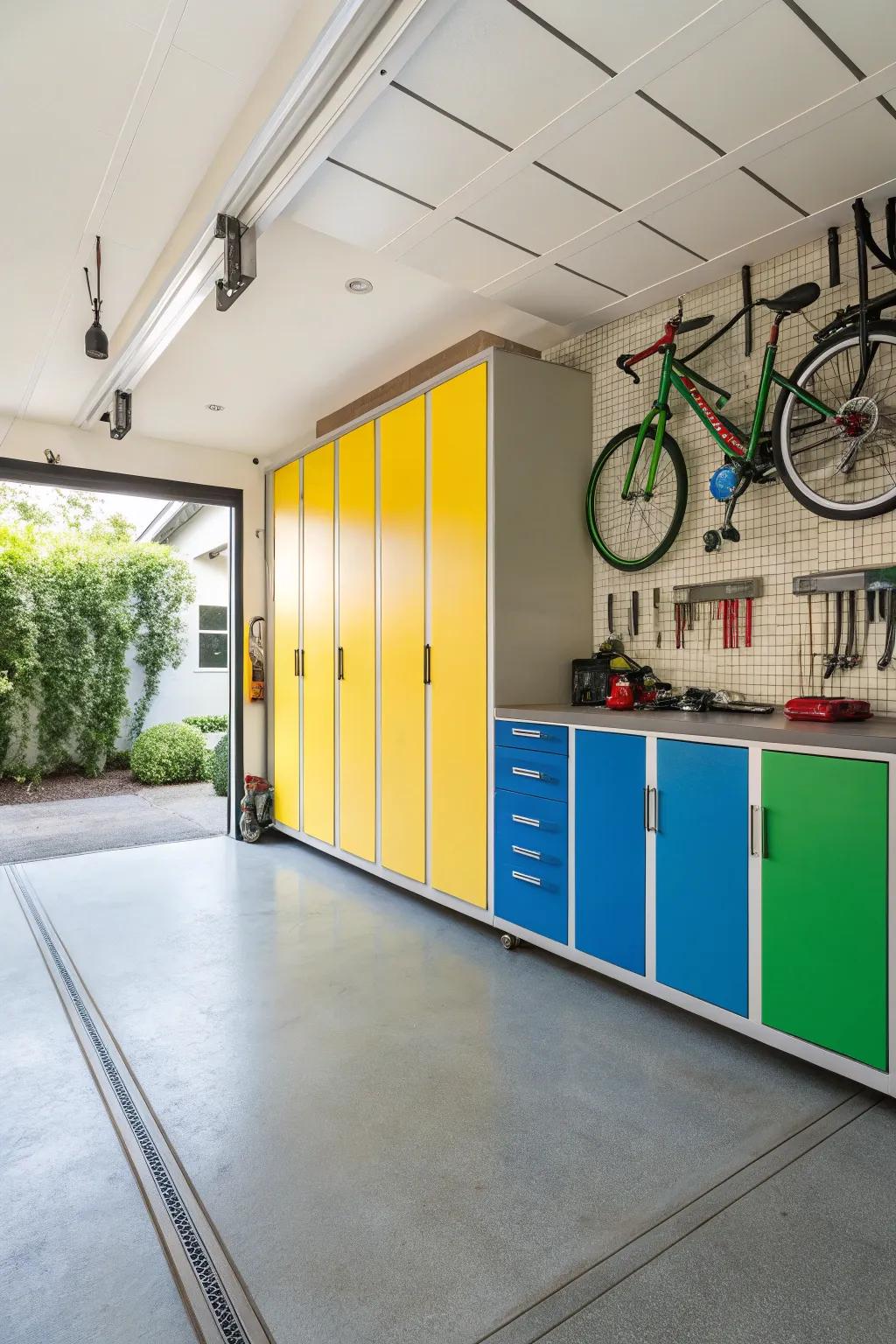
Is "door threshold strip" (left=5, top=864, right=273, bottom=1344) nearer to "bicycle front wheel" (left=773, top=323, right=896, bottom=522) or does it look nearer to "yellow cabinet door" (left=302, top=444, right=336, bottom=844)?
"yellow cabinet door" (left=302, top=444, right=336, bottom=844)

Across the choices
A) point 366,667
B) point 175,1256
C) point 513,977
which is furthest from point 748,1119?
point 366,667

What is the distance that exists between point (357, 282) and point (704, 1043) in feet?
10.8

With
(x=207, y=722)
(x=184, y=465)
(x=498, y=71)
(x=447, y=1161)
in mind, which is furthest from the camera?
(x=207, y=722)

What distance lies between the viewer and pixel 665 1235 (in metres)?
1.60

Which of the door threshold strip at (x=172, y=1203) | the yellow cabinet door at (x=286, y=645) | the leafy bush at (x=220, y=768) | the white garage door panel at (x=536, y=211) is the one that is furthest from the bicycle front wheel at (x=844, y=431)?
the leafy bush at (x=220, y=768)

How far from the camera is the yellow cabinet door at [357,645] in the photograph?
4.23m

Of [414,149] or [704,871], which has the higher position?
[414,149]

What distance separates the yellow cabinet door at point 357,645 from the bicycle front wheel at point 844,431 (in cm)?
223

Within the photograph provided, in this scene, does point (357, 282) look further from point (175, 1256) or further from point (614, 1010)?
point (175, 1256)

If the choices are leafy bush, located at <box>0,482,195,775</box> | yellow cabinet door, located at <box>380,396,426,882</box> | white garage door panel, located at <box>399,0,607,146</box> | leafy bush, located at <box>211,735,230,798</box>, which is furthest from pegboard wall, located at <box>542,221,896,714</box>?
leafy bush, located at <box>0,482,195,775</box>

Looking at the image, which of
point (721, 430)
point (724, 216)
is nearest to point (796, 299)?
point (724, 216)

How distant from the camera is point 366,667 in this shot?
14.0 feet

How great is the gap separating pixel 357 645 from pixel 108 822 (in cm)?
362

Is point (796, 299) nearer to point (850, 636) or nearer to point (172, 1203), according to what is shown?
point (850, 636)
